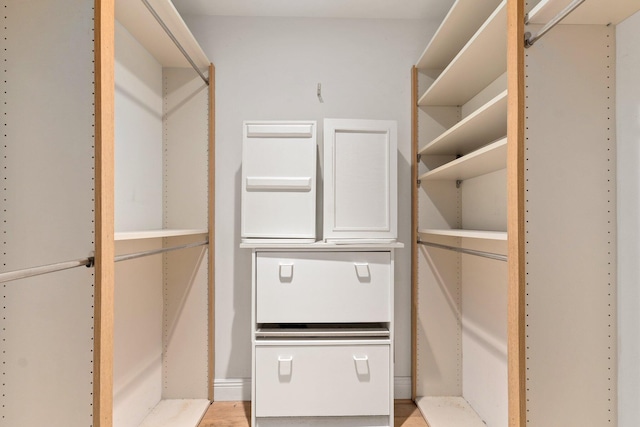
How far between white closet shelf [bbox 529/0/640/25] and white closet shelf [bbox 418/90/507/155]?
0.21m

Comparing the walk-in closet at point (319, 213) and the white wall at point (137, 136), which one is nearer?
the walk-in closet at point (319, 213)

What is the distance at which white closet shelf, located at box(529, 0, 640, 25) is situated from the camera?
0.96 metres

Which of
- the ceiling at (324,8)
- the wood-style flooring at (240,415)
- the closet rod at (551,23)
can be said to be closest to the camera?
the closet rod at (551,23)

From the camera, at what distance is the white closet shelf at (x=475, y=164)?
1269mm

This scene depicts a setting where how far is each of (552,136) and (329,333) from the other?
3.87 ft

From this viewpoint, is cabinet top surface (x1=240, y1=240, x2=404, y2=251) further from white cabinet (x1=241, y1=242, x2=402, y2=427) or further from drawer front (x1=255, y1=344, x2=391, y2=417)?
drawer front (x1=255, y1=344, x2=391, y2=417)

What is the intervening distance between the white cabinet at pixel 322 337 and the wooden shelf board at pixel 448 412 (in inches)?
10.7

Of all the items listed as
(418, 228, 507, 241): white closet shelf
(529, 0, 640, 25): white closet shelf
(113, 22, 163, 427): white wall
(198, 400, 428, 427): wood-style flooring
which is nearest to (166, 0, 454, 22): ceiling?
(113, 22, 163, 427): white wall

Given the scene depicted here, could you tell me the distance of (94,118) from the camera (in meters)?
0.96

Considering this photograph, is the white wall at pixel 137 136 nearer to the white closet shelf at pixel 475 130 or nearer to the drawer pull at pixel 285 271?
the drawer pull at pixel 285 271

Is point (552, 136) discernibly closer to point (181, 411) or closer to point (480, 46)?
point (480, 46)

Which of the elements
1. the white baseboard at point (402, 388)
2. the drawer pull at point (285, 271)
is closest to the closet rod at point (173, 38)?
the drawer pull at point (285, 271)

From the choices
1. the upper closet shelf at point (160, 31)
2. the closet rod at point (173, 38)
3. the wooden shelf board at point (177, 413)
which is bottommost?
the wooden shelf board at point (177, 413)

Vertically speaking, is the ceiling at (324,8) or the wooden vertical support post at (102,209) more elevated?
the ceiling at (324,8)
